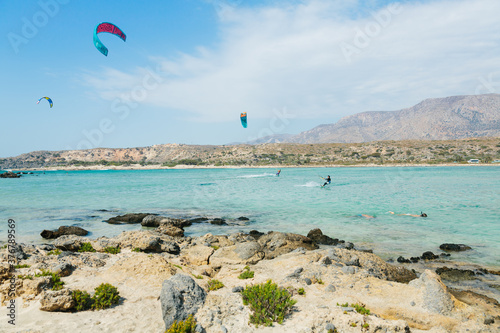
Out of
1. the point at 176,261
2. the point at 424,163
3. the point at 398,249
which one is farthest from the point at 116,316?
the point at 424,163

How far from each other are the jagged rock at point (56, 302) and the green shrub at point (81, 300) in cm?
9

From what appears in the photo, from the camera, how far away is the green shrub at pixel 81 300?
658 centimetres

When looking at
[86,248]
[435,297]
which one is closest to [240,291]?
[435,297]

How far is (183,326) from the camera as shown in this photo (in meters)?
5.74

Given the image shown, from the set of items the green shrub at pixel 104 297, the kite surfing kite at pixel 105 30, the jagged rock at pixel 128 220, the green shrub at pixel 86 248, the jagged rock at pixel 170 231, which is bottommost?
the jagged rock at pixel 128 220

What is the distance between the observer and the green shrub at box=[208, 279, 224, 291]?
785cm

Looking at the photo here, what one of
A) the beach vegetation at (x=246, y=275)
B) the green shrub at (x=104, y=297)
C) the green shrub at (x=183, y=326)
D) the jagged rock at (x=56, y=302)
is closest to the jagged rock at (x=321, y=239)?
the beach vegetation at (x=246, y=275)

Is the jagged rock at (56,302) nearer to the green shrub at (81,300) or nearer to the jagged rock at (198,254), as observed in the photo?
the green shrub at (81,300)

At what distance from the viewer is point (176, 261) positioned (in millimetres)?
10656

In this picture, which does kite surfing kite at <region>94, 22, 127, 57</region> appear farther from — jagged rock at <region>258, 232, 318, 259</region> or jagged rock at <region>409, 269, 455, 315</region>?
jagged rock at <region>409, 269, 455, 315</region>

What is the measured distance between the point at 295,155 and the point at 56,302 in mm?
127064

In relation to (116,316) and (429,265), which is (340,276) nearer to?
(429,265)

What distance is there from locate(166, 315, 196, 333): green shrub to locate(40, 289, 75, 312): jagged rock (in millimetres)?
2493

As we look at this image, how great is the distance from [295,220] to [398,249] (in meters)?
8.01
